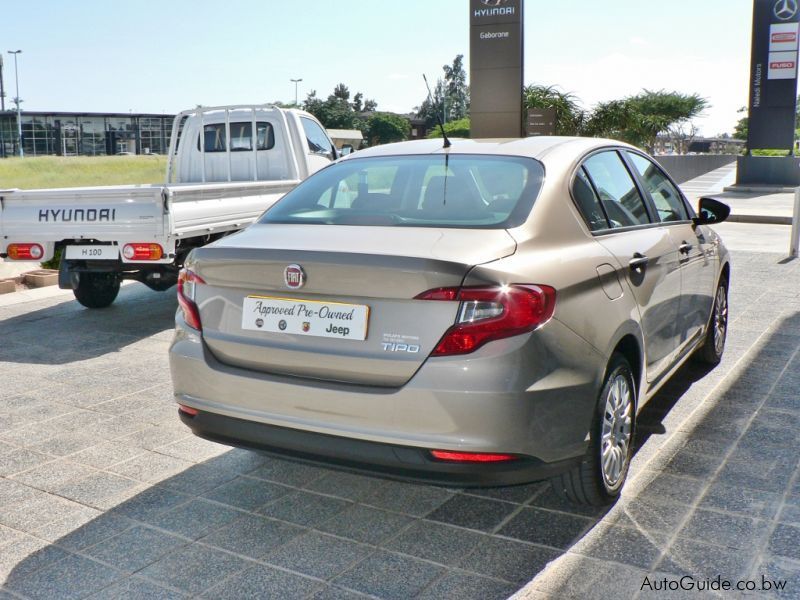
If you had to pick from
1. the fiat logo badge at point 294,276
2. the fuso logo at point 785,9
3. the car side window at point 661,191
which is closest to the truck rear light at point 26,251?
the fiat logo badge at point 294,276

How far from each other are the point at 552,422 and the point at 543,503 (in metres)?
0.82

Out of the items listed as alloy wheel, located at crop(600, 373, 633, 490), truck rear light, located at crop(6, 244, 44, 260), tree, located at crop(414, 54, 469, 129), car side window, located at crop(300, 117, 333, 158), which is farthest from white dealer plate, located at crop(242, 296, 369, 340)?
tree, located at crop(414, 54, 469, 129)

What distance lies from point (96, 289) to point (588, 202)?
6355 millimetres

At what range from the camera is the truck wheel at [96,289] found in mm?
8598

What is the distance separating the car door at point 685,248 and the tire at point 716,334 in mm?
395

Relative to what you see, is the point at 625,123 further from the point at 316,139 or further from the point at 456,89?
the point at 456,89

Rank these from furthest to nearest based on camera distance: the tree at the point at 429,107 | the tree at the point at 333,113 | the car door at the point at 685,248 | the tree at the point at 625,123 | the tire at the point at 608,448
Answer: the tree at the point at 429,107 → the tree at the point at 333,113 → the tree at the point at 625,123 → the car door at the point at 685,248 → the tire at the point at 608,448

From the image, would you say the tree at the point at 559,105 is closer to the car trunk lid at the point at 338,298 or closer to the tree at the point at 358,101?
the car trunk lid at the point at 338,298

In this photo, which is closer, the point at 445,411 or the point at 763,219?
the point at 445,411

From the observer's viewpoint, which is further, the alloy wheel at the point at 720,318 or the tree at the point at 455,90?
the tree at the point at 455,90

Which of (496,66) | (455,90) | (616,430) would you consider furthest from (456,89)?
(616,430)

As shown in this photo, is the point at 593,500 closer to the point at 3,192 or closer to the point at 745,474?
the point at 745,474

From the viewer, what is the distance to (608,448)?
140 inches

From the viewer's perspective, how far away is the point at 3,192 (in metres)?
7.68
